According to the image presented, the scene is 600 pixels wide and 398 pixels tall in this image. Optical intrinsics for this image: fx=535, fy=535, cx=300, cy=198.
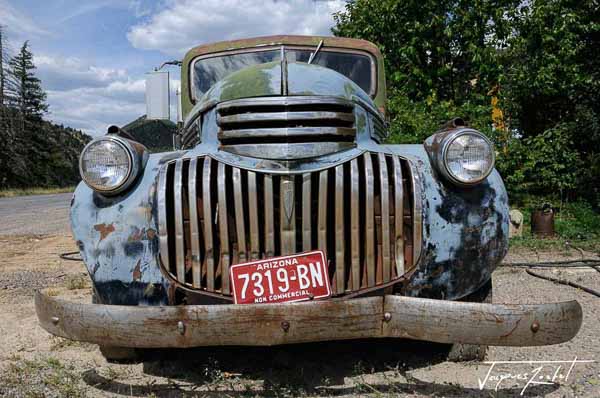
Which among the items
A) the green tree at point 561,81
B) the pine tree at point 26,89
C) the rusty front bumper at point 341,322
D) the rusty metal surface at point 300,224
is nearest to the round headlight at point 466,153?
the rusty metal surface at point 300,224

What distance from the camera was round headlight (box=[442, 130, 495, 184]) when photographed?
8.59ft

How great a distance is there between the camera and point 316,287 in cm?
237

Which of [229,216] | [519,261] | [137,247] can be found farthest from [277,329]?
[519,261]

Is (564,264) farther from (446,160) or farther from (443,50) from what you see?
(443,50)

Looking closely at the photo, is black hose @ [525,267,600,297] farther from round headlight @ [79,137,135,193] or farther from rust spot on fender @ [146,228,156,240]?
round headlight @ [79,137,135,193]

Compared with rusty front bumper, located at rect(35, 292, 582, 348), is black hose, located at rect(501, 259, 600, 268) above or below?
below

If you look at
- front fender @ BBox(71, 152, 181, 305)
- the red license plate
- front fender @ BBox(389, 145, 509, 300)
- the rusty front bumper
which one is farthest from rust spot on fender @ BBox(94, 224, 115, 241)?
front fender @ BBox(389, 145, 509, 300)

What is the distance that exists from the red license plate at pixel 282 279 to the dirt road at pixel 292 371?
1.71ft

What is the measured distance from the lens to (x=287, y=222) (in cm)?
246

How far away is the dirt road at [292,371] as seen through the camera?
258cm

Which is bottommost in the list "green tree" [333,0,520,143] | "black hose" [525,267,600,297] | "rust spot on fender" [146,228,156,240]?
"black hose" [525,267,600,297]

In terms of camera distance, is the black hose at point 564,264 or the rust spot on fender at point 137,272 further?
the black hose at point 564,264

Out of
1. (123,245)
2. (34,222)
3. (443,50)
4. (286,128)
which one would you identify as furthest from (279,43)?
(34,222)

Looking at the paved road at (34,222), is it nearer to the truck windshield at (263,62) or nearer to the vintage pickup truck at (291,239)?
the truck windshield at (263,62)
